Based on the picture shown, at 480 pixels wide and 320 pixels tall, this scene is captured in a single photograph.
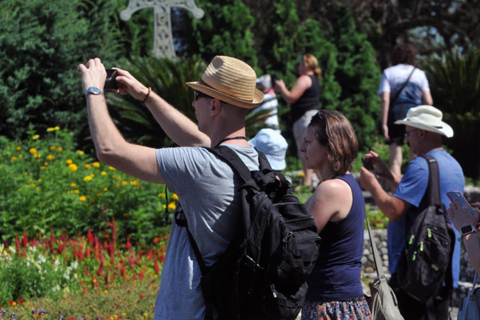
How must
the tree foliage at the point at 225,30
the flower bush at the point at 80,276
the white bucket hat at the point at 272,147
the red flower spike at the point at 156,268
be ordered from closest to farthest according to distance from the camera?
1. the flower bush at the point at 80,276
2. the white bucket hat at the point at 272,147
3. the red flower spike at the point at 156,268
4. the tree foliage at the point at 225,30

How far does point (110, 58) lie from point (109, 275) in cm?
477

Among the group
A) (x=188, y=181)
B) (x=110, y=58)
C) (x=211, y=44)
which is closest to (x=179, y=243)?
(x=188, y=181)

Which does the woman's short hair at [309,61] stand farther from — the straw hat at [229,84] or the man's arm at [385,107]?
the straw hat at [229,84]

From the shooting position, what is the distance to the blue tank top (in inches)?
119

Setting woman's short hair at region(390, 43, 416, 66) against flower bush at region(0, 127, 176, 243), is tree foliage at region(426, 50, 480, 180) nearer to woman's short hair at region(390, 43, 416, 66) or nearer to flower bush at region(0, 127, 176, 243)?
woman's short hair at region(390, 43, 416, 66)

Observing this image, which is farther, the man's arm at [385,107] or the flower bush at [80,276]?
the man's arm at [385,107]

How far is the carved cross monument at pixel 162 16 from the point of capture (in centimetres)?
1074

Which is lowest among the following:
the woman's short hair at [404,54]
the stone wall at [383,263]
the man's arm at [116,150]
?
the stone wall at [383,263]

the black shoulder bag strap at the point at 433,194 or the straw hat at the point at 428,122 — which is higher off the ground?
the straw hat at the point at 428,122

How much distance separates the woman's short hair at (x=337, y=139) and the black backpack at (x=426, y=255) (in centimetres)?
84

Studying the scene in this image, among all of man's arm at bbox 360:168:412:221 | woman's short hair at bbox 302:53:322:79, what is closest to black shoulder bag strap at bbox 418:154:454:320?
man's arm at bbox 360:168:412:221

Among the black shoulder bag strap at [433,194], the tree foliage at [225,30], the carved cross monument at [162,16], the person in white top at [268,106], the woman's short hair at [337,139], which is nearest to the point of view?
the woman's short hair at [337,139]

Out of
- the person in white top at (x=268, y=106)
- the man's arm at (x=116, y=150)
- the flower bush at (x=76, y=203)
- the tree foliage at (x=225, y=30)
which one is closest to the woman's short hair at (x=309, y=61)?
the person in white top at (x=268, y=106)

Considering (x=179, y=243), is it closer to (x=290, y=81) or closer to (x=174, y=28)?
(x=290, y=81)
